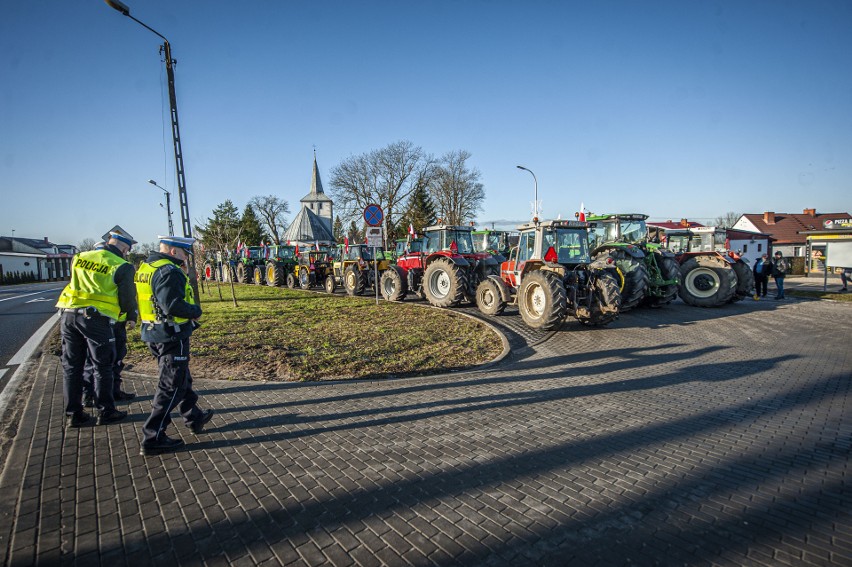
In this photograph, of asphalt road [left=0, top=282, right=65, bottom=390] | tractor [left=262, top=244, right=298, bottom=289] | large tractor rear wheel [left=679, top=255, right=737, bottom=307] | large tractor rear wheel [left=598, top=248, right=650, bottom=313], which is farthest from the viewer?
tractor [left=262, top=244, right=298, bottom=289]

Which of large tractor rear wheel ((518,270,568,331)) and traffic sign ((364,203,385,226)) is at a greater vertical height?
traffic sign ((364,203,385,226))

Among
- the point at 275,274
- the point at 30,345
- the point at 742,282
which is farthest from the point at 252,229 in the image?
the point at 742,282

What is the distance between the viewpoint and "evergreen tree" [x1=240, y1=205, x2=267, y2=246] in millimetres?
59987

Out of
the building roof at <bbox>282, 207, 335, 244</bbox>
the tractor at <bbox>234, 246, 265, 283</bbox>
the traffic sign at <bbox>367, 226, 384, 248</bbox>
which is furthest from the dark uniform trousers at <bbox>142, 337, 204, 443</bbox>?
the building roof at <bbox>282, 207, 335, 244</bbox>

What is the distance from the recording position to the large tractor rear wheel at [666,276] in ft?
42.1

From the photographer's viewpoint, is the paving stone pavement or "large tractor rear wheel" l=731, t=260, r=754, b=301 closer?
the paving stone pavement

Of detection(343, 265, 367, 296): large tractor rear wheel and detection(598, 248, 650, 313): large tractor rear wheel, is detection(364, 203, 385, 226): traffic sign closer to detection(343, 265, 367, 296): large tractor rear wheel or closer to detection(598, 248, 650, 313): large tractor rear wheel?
detection(343, 265, 367, 296): large tractor rear wheel

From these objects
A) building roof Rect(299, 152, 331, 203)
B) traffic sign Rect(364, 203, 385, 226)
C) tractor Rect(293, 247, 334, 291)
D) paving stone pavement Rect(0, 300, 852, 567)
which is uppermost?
building roof Rect(299, 152, 331, 203)

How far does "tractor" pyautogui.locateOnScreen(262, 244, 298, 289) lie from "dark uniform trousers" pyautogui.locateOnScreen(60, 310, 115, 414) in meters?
17.0

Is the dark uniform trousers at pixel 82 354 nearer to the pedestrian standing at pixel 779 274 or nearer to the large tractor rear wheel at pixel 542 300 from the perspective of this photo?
the large tractor rear wheel at pixel 542 300

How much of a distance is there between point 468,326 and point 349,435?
19.5ft

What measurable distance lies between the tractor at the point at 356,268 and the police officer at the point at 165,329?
12.3 meters

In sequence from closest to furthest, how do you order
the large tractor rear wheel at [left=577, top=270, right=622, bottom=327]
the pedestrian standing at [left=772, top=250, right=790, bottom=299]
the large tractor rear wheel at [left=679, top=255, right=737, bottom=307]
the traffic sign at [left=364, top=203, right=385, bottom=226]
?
the large tractor rear wheel at [left=577, top=270, right=622, bottom=327] < the traffic sign at [left=364, top=203, right=385, bottom=226] < the large tractor rear wheel at [left=679, top=255, right=737, bottom=307] < the pedestrian standing at [left=772, top=250, right=790, bottom=299]

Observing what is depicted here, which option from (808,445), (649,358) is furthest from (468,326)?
(808,445)
